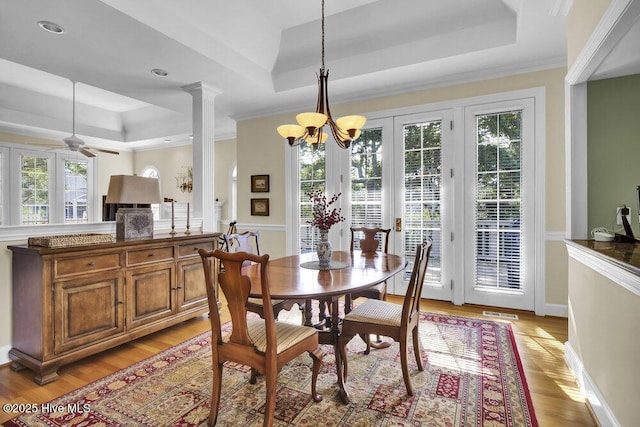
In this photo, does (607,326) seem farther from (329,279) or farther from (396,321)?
(329,279)

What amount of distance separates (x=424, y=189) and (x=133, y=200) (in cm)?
313

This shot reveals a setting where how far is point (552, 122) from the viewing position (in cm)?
358

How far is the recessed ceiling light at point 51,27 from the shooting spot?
2.69 metres

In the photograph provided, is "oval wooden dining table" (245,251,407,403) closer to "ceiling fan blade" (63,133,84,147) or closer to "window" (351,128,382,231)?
"window" (351,128,382,231)

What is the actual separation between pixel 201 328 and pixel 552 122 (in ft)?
13.5

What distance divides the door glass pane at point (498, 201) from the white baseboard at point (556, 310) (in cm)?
33

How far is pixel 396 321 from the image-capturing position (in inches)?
84.4

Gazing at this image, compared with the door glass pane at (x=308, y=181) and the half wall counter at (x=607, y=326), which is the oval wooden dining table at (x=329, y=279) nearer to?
the half wall counter at (x=607, y=326)

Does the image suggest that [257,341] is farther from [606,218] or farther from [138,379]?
[606,218]

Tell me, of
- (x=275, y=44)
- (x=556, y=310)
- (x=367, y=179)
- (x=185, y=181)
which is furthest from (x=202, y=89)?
(x=556, y=310)

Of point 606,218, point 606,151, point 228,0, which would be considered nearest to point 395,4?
point 228,0

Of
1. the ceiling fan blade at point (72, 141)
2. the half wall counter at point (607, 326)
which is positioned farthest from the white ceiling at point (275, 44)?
the half wall counter at point (607, 326)

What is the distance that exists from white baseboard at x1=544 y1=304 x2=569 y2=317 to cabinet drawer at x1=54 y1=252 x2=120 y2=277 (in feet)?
13.6

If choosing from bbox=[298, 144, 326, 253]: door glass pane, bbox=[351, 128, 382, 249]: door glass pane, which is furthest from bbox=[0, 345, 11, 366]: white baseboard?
bbox=[351, 128, 382, 249]: door glass pane
